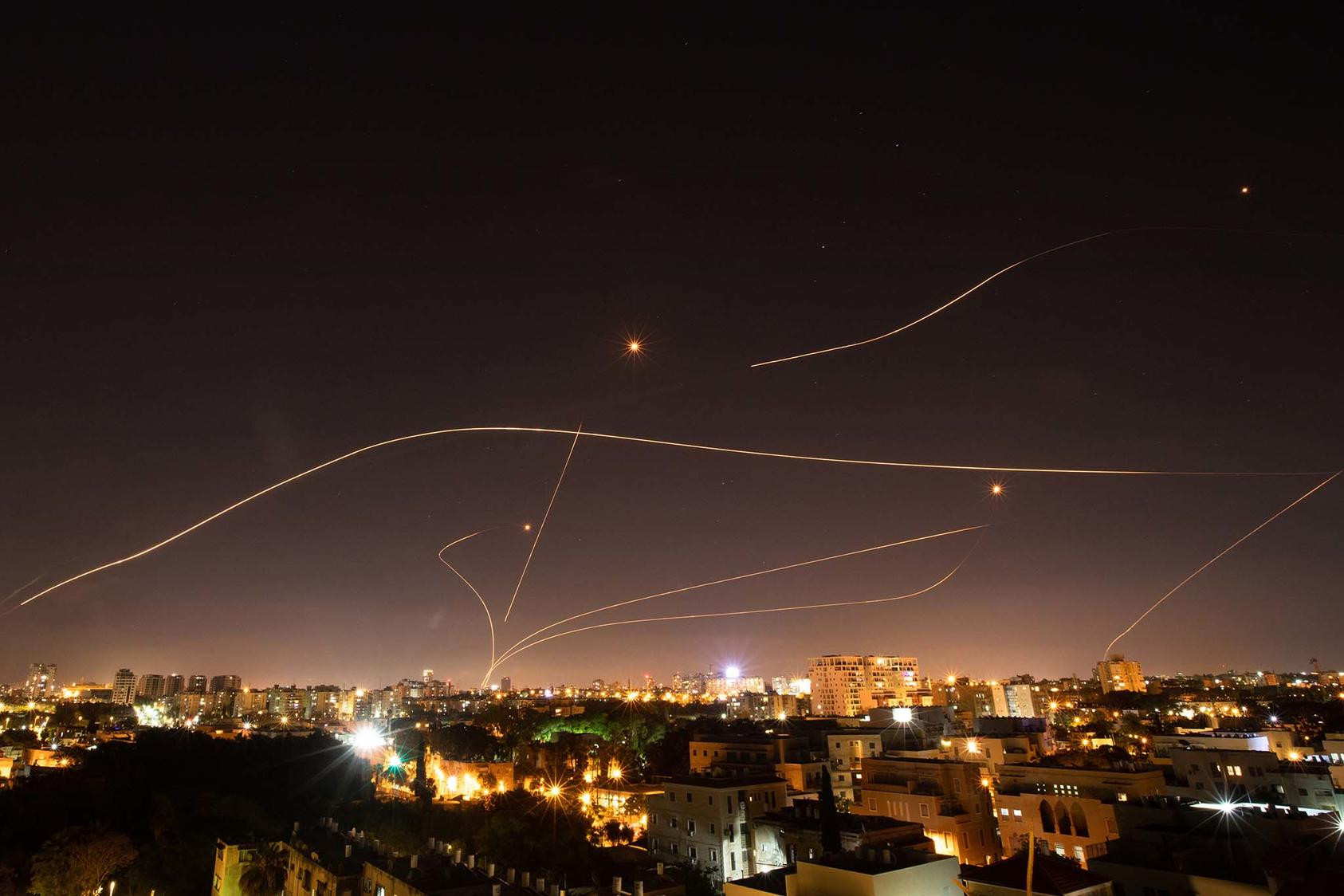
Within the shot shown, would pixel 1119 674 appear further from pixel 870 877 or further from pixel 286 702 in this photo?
pixel 286 702

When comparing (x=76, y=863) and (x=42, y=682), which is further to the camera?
(x=42, y=682)

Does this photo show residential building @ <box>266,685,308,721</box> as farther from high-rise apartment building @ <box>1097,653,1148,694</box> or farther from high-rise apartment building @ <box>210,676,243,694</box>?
high-rise apartment building @ <box>1097,653,1148,694</box>

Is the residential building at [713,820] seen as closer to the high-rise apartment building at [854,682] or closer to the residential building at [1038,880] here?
the residential building at [1038,880]

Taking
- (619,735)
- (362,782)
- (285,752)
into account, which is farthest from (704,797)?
(285,752)

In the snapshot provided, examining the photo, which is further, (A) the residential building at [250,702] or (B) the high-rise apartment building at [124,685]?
(B) the high-rise apartment building at [124,685]

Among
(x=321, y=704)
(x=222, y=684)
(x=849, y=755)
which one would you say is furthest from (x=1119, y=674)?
(x=222, y=684)

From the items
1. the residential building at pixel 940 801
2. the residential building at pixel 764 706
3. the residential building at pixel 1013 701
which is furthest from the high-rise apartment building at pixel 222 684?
the residential building at pixel 940 801

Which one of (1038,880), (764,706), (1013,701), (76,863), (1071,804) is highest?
(764,706)

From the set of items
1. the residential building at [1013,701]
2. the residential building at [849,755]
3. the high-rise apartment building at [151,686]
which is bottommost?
the residential building at [849,755]
